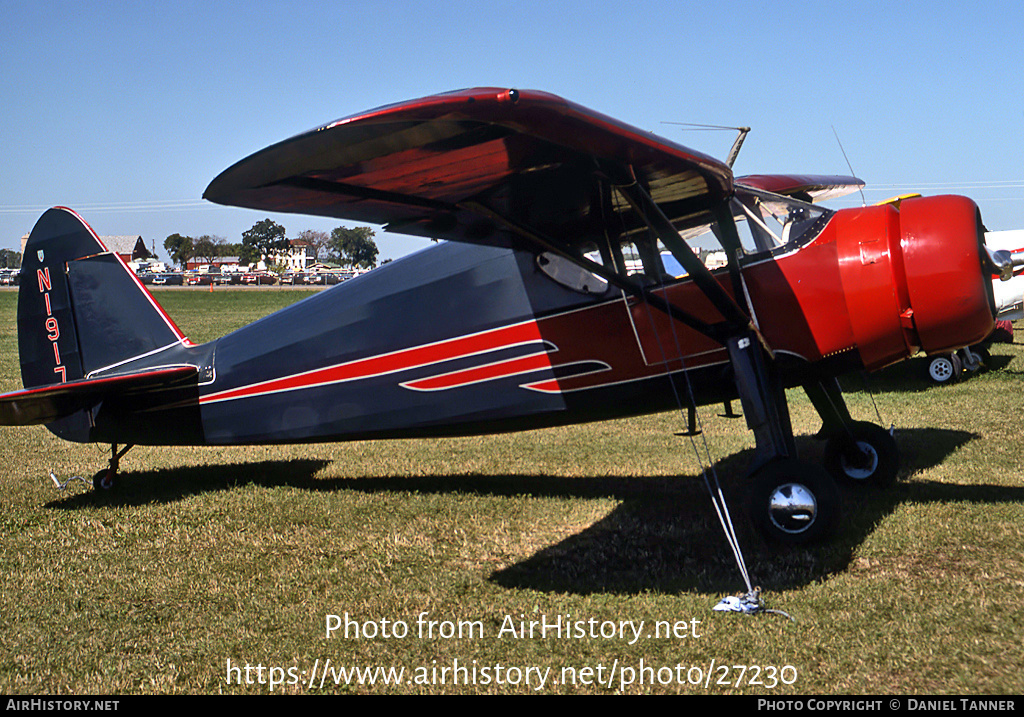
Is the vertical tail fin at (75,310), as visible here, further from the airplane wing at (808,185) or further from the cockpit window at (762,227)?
the airplane wing at (808,185)

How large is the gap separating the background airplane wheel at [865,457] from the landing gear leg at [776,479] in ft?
6.04

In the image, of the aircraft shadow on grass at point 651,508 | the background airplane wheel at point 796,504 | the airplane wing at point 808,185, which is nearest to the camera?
the aircraft shadow on grass at point 651,508

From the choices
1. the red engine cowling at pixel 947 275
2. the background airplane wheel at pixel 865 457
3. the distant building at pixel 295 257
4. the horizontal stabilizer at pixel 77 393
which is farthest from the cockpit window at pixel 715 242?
the distant building at pixel 295 257

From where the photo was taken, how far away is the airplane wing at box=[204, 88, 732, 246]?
3.46m

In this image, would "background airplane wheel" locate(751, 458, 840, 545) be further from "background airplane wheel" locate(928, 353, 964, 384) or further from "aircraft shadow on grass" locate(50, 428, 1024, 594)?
"background airplane wheel" locate(928, 353, 964, 384)

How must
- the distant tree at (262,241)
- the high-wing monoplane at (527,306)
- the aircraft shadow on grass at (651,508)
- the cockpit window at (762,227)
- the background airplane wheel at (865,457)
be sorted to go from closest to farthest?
1. the high-wing monoplane at (527,306)
2. the aircraft shadow on grass at (651,508)
3. the cockpit window at (762,227)
4. the background airplane wheel at (865,457)
5. the distant tree at (262,241)

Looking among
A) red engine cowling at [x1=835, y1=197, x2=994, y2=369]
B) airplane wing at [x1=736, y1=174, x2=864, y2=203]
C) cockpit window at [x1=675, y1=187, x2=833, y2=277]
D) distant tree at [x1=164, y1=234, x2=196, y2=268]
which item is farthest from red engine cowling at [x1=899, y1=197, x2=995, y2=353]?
distant tree at [x1=164, y1=234, x2=196, y2=268]

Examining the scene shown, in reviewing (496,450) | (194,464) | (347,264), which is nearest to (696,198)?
(496,450)

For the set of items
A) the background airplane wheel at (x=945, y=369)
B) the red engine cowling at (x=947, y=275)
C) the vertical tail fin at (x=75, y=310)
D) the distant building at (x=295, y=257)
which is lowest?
the background airplane wheel at (x=945, y=369)

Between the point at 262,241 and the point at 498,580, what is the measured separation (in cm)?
13145

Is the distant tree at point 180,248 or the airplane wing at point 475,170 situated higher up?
the distant tree at point 180,248

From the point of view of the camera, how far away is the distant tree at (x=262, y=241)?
127938mm

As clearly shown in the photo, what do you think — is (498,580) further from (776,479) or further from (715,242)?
(715,242)

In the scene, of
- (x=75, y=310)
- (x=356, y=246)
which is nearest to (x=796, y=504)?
(x=75, y=310)
